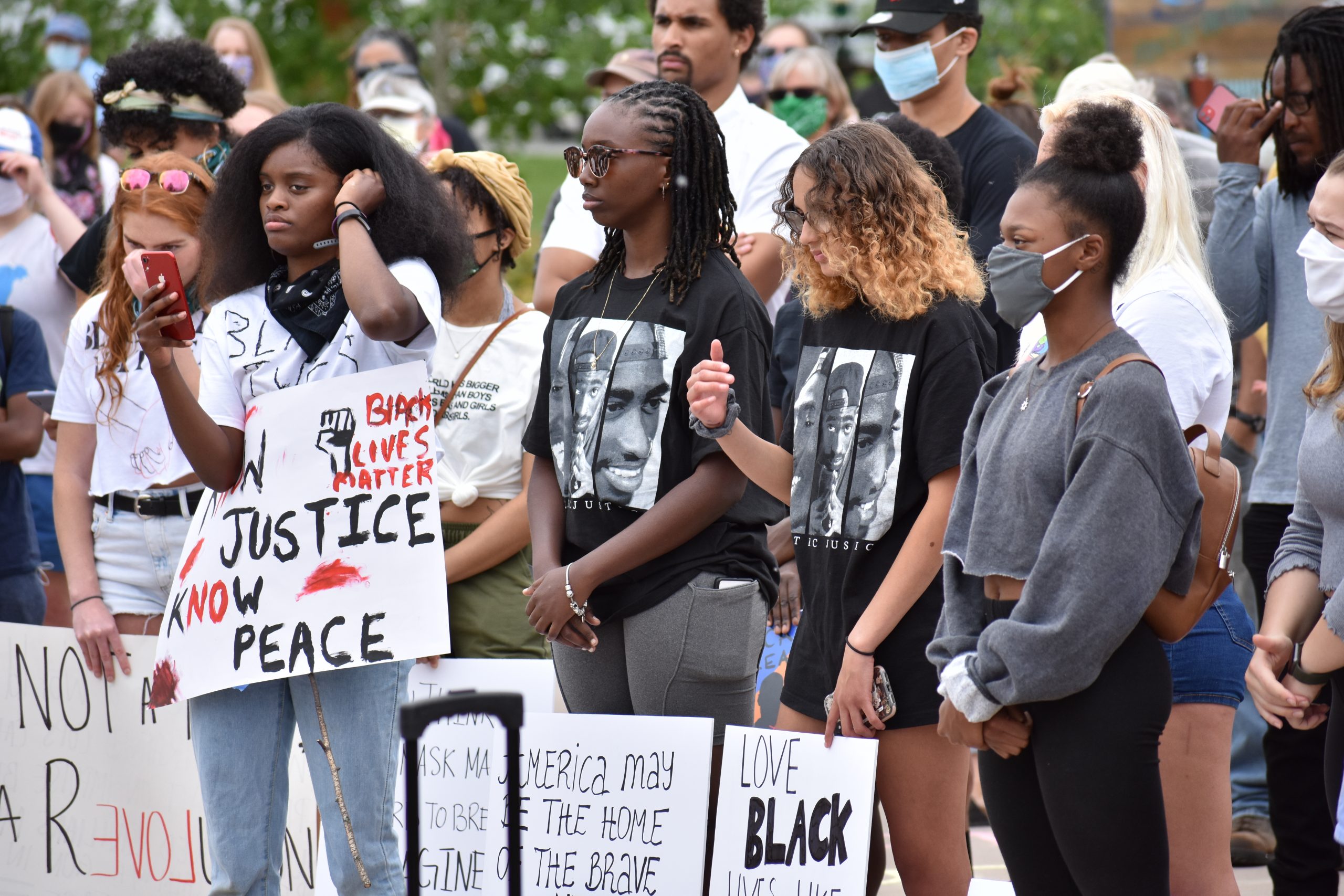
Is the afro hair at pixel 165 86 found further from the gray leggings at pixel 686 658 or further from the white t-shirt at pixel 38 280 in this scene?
the gray leggings at pixel 686 658

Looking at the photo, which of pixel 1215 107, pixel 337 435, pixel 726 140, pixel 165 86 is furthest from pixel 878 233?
pixel 165 86

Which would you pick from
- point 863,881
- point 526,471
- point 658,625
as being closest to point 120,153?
point 526,471

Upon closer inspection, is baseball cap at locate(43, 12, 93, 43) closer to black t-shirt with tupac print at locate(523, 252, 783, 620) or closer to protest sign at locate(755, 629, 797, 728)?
protest sign at locate(755, 629, 797, 728)

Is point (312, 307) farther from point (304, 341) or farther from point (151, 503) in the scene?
point (151, 503)

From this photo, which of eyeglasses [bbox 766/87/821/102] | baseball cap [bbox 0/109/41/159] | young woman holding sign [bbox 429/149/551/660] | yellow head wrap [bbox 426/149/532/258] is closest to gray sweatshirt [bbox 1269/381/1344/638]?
young woman holding sign [bbox 429/149/551/660]

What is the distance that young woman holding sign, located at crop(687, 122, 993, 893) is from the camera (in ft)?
11.4

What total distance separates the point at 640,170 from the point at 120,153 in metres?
3.88

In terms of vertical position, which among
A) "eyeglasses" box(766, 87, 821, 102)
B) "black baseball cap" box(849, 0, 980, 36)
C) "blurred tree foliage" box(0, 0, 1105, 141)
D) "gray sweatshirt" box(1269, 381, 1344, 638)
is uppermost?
"blurred tree foliage" box(0, 0, 1105, 141)

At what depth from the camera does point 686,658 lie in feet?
12.0

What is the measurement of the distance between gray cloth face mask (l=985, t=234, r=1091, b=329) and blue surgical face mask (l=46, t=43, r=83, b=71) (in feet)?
27.8

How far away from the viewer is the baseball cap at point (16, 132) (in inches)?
250

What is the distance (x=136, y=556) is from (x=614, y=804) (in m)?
1.55

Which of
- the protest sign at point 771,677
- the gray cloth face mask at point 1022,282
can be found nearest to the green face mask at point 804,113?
the protest sign at point 771,677

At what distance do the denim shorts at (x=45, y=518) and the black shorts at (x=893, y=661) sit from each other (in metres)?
3.65
